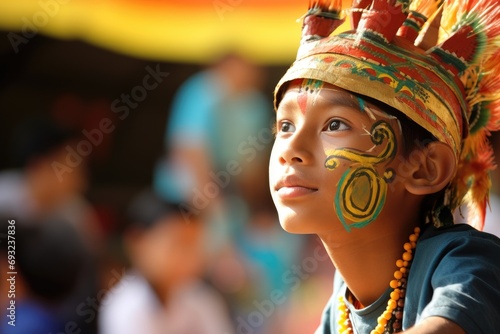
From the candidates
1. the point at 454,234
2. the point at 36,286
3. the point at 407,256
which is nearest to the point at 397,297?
the point at 407,256

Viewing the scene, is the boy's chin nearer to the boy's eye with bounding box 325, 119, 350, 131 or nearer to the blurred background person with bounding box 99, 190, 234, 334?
the boy's eye with bounding box 325, 119, 350, 131

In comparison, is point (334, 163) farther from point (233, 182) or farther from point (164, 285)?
point (233, 182)

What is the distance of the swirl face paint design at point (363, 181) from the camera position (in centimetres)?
181

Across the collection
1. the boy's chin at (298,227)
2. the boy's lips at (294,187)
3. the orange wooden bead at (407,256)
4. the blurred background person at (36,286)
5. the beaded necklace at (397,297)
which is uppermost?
the boy's lips at (294,187)

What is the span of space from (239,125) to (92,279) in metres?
1.15

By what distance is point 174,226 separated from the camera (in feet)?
12.8

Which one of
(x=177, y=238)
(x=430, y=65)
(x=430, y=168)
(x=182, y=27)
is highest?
(x=182, y=27)

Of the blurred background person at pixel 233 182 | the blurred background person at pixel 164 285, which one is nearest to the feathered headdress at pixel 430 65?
the blurred background person at pixel 164 285

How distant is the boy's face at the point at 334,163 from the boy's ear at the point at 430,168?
0.06m

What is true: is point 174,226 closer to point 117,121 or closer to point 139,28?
point 117,121

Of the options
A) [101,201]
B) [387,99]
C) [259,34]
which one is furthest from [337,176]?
[259,34]

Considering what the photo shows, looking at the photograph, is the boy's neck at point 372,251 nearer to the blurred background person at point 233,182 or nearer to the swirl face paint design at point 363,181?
the swirl face paint design at point 363,181

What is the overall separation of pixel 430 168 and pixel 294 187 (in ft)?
1.12

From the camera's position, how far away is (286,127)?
194 centimetres
